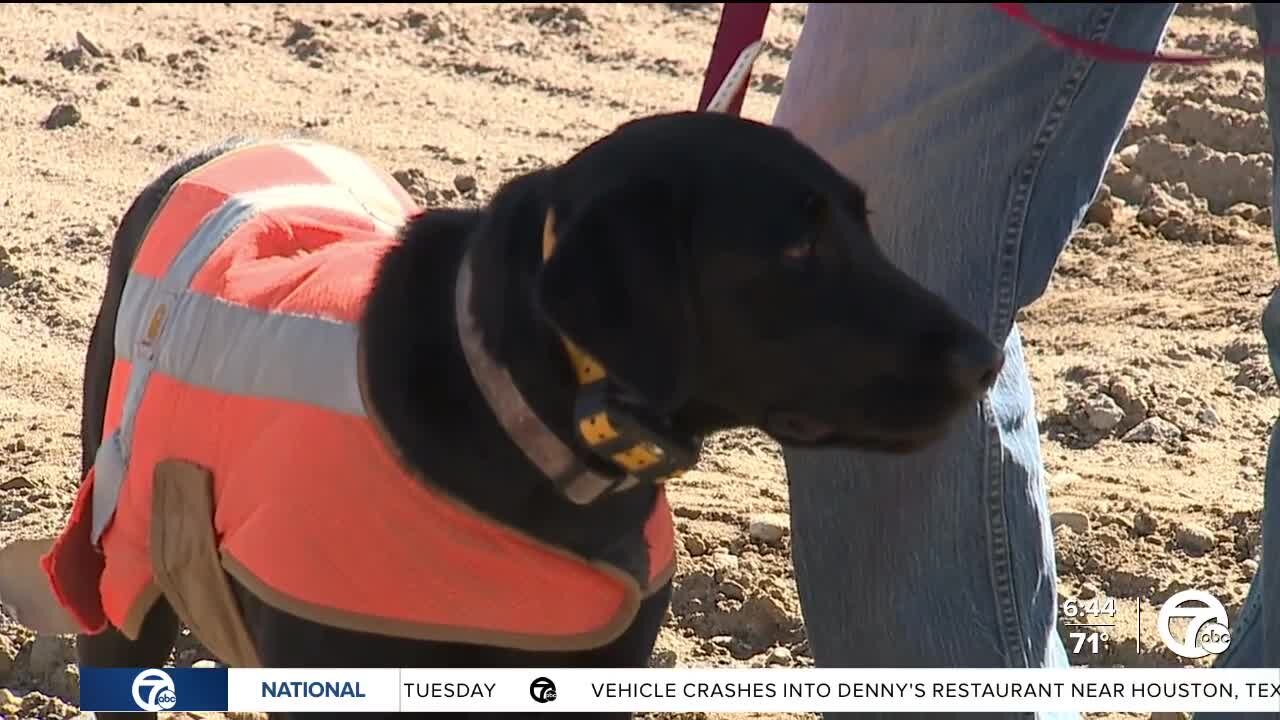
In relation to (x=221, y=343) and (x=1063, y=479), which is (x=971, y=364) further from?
(x=1063, y=479)

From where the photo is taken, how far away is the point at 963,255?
9.52 feet

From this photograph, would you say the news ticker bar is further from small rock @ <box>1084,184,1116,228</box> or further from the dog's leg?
small rock @ <box>1084,184,1116,228</box>

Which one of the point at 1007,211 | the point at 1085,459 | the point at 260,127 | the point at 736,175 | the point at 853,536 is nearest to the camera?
the point at 736,175

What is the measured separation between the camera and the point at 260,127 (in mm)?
6715

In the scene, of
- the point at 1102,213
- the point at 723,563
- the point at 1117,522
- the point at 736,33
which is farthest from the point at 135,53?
the point at 736,33

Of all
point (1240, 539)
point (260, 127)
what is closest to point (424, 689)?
point (1240, 539)

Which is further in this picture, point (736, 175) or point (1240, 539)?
point (1240, 539)

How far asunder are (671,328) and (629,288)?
2.9 inches

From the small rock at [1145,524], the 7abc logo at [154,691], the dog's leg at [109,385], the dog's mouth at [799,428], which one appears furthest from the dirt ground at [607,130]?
the dog's mouth at [799,428]

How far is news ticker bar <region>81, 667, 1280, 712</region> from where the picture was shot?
2.67 m

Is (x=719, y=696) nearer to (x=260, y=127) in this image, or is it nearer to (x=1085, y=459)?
(x=1085, y=459)

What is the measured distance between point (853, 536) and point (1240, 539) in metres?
1.70

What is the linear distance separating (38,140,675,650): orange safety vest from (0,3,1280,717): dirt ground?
0.95 metres

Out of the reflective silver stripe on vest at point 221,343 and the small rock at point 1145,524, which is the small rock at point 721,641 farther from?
the reflective silver stripe on vest at point 221,343
